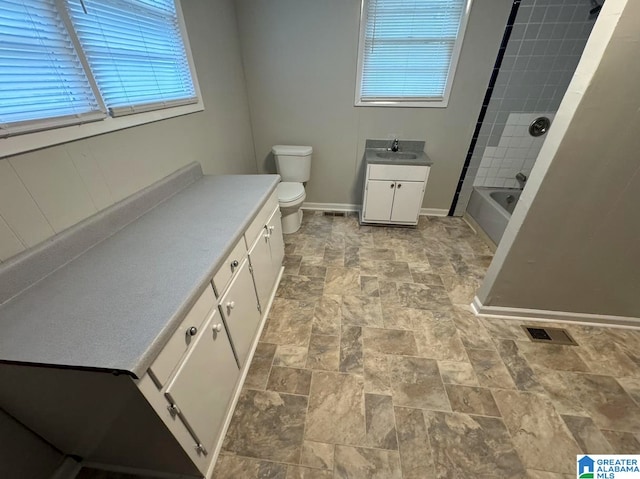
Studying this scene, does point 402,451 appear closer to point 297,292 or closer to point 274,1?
point 297,292

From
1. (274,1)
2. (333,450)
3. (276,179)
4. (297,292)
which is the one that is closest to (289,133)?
(274,1)

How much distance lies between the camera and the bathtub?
235cm

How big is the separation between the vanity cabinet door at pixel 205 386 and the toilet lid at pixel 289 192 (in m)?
1.43

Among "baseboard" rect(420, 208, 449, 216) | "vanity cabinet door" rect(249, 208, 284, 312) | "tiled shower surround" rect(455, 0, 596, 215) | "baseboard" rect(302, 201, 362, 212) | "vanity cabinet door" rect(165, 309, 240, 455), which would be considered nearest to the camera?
"vanity cabinet door" rect(165, 309, 240, 455)

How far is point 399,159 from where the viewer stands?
2479mm

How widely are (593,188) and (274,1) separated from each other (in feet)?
8.77

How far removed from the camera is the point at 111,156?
1141 mm

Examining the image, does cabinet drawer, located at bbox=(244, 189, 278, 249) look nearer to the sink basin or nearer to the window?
the sink basin

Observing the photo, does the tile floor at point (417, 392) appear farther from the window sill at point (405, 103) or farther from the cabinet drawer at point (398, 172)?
the window sill at point (405, 103)

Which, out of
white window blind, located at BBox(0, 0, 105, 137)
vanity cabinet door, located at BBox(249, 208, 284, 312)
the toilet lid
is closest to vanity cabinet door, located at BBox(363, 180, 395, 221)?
the toilet lid

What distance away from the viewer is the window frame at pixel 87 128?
81 centimetres

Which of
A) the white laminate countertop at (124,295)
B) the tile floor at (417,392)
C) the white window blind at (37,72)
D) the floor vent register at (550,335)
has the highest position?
the white window blind at (37,72)

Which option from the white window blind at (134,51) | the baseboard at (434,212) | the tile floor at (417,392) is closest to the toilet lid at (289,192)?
the tile floor at (417,392)

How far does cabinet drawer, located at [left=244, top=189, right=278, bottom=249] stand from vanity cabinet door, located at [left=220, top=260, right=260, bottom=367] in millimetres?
130
